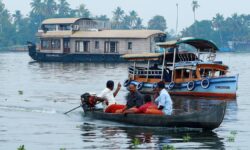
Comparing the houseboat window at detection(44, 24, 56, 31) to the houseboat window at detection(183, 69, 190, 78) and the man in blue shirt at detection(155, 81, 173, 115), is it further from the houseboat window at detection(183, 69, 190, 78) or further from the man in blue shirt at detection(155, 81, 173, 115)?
the man in blue shirt at detection(155, 81, 173, 115)

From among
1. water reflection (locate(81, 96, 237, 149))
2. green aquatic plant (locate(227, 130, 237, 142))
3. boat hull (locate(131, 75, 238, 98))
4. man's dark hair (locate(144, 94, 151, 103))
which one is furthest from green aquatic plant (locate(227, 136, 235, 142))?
boat hull (locate(131, 75, 238, 98))

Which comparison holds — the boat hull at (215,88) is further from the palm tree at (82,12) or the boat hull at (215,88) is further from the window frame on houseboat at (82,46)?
the palm tree at (82,12)

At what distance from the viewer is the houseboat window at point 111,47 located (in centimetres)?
7425

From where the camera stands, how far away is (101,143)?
19.4 meters

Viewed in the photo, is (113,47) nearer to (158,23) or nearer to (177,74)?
(177,74)

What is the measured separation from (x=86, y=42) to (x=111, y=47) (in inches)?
115

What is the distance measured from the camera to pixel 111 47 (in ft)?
245

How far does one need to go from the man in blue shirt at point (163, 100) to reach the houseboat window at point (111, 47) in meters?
52.7

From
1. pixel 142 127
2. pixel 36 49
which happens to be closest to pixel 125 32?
pixel 36 49

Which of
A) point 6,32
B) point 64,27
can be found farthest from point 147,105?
point 6,32

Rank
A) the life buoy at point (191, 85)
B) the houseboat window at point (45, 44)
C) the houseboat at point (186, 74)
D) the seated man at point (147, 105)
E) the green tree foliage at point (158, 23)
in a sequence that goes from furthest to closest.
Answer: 1. the green tree foliage at point (158, 23)
2. the houseboat window at point (45, 44)
3. the life buoy at point (191, 85)
4. the houseboat at point (186, 74)
5. the seated man at point (147, 105)

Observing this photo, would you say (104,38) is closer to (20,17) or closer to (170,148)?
(170,148)

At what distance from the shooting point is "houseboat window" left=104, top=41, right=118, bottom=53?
74250 millimetres

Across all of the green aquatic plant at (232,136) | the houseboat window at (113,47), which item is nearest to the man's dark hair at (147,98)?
the green aquatic plant at (232,136)
